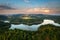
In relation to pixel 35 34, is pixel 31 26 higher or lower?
higher

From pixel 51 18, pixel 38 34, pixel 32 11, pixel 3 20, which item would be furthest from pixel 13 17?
pixel 51 18

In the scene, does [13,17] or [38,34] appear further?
[13,17]

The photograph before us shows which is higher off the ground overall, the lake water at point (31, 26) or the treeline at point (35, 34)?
the lake water at point (31, 26)

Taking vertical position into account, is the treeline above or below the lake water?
below

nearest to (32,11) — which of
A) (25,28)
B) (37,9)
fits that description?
(37,9)

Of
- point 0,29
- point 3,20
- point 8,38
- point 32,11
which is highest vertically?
point 32,11

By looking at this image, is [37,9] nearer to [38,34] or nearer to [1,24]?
[38,34]

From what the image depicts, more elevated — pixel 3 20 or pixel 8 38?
pixel 3 20
